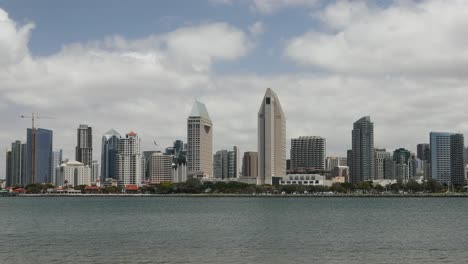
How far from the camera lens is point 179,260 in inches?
1976

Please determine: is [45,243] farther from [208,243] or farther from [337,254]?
[337,254]

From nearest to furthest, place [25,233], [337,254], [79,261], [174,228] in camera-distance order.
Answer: [79,261] → [337,254] → [25,233] → [174,228]

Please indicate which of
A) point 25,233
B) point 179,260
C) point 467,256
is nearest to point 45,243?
point 25,233

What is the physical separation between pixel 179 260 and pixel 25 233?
3237 centimetres

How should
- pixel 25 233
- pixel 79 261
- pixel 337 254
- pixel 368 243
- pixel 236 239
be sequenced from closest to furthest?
1. pixel 79 261
2. pixel 337 254
3. pixel 368 243
4. pixel 236 239
5. pixel 25 233

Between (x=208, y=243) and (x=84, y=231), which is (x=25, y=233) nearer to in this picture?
(x=84, y=231)

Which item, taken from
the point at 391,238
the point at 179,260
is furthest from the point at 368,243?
the point at 179,260

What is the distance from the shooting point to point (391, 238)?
223 feet

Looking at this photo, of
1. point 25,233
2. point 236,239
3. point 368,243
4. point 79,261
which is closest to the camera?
point 79,261

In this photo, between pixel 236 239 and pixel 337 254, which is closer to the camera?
pixel 337 254

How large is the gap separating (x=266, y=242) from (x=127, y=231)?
20782 millimetres

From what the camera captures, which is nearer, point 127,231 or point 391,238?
point 391,238

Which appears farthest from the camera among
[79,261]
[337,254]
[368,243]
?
[368,243]

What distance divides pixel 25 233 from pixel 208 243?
81.3ft
